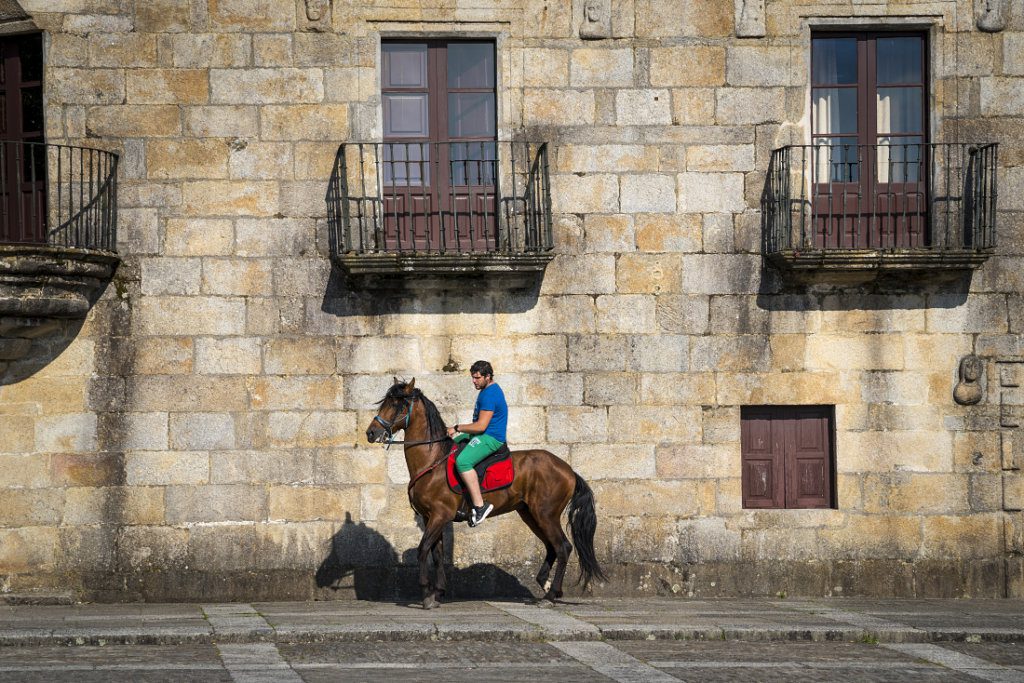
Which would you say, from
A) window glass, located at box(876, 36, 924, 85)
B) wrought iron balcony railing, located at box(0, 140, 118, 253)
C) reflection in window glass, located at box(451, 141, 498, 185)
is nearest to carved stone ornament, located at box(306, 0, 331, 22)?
reflection in window glass, located at box(451, 141, 498, 185)

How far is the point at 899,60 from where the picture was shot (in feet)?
47.7

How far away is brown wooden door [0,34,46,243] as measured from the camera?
13.9 meters

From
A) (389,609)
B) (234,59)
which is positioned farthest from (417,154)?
(389,609)

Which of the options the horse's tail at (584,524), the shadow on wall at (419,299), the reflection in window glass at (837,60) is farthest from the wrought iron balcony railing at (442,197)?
the reflection in window glass at (837,60)

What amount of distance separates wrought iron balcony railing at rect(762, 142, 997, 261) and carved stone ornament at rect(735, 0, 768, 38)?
1.14 metres

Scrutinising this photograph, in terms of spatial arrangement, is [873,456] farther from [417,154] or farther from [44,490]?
[44,490]

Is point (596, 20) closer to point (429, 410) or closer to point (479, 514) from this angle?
point (429, 410)

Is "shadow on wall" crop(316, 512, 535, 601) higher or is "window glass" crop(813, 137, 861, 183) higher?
"window glass" crop(813, 137, 861, 183)

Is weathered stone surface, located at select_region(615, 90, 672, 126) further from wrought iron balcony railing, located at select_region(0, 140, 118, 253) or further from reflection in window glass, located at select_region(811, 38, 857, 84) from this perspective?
wrought iron balcony railing, located at select_region(0, 140, 118, 253)

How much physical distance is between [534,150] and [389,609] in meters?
4.40

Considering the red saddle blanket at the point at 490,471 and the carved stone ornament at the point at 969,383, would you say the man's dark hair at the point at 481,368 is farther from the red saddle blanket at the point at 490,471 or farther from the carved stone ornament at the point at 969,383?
the carved stone ornament at the point at 969,383

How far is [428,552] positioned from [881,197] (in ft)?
18.3

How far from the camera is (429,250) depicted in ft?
45.5

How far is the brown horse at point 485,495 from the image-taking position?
12750mm
